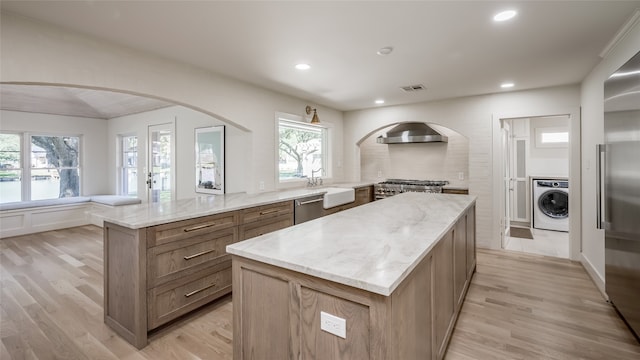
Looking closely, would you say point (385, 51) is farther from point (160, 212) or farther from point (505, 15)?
point (160, 212)

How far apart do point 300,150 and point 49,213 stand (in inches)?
197

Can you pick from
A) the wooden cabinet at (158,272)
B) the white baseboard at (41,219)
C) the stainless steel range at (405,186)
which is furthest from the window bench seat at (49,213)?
the stainless steel range at (405,186)

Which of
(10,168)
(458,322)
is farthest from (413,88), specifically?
(10,168)

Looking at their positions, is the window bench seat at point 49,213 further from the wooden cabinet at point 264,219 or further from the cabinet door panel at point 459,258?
the cabinet door panel at point 459,258

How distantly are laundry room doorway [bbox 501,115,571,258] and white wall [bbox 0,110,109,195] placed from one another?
28.1ft

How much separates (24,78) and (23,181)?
5326mm

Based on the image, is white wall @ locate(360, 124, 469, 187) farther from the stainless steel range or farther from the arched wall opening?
the arched wall opening

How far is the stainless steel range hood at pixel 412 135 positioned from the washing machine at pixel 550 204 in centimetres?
225

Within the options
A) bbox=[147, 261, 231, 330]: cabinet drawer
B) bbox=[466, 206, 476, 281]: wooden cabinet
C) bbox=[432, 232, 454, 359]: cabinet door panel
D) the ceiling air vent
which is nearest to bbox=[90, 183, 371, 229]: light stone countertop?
bbox=[147, 261, 231, 330]: cabinet drawer

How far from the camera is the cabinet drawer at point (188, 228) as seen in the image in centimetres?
220

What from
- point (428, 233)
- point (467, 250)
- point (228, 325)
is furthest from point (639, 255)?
point (228, 325)

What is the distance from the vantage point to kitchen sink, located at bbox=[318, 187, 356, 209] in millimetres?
4227

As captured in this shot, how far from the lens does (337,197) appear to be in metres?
4.43

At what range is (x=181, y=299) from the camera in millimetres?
2422
